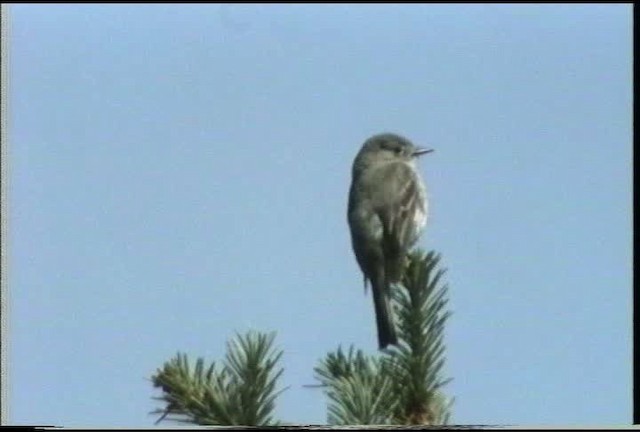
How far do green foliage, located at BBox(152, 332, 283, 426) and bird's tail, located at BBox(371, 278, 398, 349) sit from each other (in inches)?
7.1

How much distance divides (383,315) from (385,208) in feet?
4.21

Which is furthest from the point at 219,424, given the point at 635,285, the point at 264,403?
the point at 635,285

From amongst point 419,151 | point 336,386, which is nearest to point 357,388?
point 336,386

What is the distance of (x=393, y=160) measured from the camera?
362cm

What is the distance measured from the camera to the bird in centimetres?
223

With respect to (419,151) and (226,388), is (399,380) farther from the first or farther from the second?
(419,151)

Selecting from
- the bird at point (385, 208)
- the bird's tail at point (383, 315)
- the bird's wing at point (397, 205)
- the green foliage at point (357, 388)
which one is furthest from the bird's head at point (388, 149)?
the green foliage at point (357, 388)

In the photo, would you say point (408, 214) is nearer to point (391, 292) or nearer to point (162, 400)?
point (391, 292)

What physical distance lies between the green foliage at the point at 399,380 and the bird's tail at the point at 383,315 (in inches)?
0.6

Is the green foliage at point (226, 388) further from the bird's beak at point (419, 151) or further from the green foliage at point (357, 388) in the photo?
the bird's beak at point (419, 151)

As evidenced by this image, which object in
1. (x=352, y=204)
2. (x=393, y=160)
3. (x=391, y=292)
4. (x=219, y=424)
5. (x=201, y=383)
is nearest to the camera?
(x=219, y=424)

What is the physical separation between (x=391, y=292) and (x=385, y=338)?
0.75ft

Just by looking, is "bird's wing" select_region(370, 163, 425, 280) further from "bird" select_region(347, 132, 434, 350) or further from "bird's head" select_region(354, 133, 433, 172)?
"bird's head" select_region(354, 133, 433, 172)

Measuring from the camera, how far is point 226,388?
1.51m
